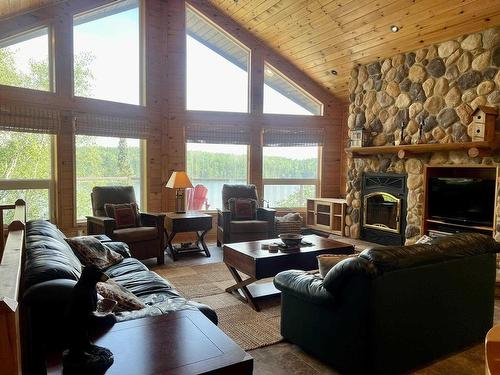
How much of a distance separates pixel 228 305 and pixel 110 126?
3423mm

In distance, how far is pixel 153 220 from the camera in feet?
15.2

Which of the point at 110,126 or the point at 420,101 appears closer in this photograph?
the point at 420,101

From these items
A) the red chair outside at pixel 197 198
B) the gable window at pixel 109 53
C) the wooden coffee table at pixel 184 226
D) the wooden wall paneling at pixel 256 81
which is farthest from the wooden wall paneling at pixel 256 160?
the gable window at pixel 109 53

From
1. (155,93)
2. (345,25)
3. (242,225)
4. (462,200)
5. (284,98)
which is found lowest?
(242,225)

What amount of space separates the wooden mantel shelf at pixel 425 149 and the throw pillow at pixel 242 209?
1830 mm

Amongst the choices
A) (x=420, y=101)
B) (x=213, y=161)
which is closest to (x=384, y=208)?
(x=420, y=101)

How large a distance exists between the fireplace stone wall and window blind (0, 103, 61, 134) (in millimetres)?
4488

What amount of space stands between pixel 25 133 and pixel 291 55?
4.32m

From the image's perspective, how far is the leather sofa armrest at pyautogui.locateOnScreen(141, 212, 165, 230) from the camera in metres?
4.55

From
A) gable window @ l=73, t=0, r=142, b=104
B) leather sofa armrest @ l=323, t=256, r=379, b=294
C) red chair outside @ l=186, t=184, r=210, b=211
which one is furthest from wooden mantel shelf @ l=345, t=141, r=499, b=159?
gable window @ l=73, t=0, r=142, b=104

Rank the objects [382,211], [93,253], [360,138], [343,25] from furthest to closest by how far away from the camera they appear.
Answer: [360,138] < [382,211] < [343,25] < [93,253]

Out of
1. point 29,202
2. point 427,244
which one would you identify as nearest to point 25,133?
point 29,202

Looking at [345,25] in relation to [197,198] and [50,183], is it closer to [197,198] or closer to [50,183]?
[197,198]

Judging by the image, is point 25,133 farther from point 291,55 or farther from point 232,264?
point 291,55
